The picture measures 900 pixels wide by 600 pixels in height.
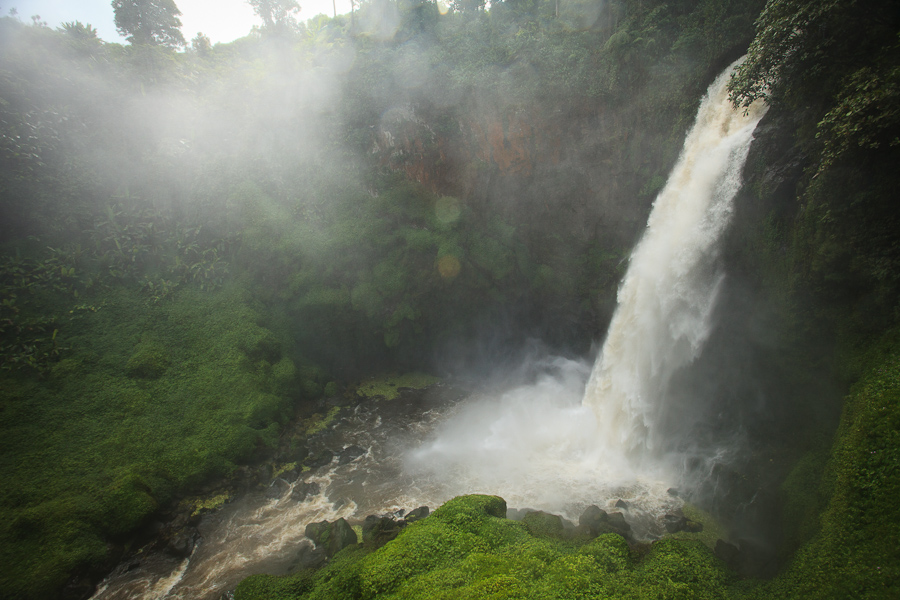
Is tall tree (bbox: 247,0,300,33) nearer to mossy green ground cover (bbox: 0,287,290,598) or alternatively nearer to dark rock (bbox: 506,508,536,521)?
mossy green ground cover (bbox: 0,287,290,598)

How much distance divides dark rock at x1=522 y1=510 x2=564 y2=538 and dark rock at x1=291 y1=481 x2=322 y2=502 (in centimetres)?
744

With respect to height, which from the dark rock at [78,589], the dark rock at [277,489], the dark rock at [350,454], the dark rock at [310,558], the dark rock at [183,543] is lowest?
the dark rock at [78,589]

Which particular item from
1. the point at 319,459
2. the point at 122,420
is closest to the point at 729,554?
the point at 319,459

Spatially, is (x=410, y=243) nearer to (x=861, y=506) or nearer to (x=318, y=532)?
(x=318, y=532)

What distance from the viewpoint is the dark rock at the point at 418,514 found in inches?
455

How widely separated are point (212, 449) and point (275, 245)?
960 cm

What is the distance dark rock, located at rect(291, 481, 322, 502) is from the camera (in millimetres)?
13181

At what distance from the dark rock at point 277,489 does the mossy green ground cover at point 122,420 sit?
5.21 ft

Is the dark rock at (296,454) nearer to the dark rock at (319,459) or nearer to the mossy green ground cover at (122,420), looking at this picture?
the dark rock at (319,459)

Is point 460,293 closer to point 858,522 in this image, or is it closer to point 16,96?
point 858,522

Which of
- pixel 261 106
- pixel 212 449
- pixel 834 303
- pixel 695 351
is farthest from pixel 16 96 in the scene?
pixel 834 303

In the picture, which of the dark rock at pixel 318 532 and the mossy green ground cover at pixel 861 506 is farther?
the dark rock at pixel 318 532

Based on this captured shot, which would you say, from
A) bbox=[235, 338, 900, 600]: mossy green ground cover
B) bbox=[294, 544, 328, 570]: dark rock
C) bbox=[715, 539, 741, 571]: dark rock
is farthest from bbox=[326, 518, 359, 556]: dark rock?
bbox=[715, 539, 741, 571]: dark rock

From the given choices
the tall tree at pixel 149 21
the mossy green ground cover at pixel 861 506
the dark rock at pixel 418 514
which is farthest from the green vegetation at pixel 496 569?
the tall tree at pixel 149 21
